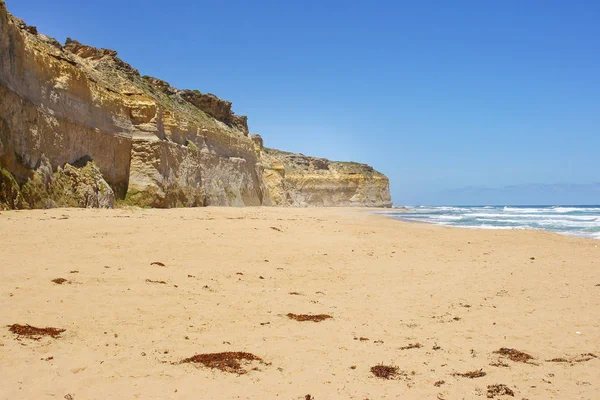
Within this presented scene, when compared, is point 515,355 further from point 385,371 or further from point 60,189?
point 60,189

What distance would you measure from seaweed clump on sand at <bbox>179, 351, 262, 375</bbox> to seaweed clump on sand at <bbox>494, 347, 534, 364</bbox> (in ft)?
6.81

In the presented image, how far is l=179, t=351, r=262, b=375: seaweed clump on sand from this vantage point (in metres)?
3.50

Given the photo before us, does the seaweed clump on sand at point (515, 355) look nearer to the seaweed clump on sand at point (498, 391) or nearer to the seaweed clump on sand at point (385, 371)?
the seaweed clump on sand at point (498, 391)

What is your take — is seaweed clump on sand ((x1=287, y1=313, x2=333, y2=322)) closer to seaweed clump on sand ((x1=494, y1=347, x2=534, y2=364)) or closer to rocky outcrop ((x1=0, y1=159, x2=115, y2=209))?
seaweed clump on sand ((x1=494, y1=347, x2=534, y2=364))

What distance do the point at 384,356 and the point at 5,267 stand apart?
4.44 meters

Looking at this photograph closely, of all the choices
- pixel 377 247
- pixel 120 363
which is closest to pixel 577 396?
pixel 120 363

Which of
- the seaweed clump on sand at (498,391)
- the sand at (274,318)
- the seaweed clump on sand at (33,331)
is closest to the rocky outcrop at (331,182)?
the sand at (274,318)

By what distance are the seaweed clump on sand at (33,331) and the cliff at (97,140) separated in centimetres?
785

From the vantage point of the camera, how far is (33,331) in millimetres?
3826

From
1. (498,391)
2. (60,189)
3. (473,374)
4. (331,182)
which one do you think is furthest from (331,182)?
(498,391)

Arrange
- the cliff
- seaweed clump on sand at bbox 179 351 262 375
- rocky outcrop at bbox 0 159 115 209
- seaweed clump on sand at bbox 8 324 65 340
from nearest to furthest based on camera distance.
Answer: seaweed clump on sand at bbox 179 351 262 375 → seaweed clump on sand at bbox 8 324 65 340 → rocky outcrop at bbox 0 159 115 209 → the cliff

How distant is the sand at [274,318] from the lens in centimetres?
328

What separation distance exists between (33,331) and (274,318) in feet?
7.19

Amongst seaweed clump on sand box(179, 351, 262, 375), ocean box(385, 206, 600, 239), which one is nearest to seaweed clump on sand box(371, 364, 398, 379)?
seaweed clump on sand box(179, 351, 262, 375)
